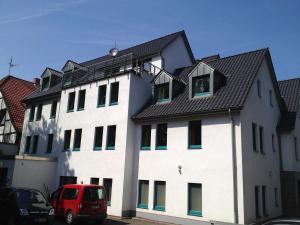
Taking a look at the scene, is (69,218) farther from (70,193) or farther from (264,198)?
(264,198)

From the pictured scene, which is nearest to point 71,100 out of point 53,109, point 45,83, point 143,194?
point 53,109

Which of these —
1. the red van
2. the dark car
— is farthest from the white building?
the dark car

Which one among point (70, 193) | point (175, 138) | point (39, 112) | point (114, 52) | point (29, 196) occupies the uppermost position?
point (114, 52)

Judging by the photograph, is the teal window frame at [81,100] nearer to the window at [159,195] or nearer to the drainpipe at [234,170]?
the window at [159,195]

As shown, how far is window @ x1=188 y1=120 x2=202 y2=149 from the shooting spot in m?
16.8

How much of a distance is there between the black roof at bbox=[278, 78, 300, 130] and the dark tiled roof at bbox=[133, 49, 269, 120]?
5.62m

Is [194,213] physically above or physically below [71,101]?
below

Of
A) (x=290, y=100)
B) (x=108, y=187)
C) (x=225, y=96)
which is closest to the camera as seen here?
(x=225, y=96)

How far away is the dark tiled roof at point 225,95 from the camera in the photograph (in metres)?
16.1

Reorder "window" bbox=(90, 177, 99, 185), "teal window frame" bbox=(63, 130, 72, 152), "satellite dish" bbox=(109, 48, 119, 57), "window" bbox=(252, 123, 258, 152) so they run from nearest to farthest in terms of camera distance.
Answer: "window" bbox=(252, 123, 258, 152)
"window" bbox=(90, 177, 99, 185)
"teal window frame" bbox=(63, 130, 72, 152)
"satellite dish" bbox=(109, 48, 119, 57)

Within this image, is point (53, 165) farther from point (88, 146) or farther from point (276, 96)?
point (276, 96)

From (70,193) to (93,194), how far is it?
1332 mm

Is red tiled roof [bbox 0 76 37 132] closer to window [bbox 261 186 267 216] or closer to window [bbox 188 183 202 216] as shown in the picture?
window [bbox 188 183 202 216]

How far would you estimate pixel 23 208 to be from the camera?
12.4 meters
